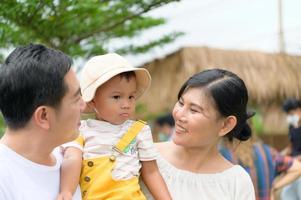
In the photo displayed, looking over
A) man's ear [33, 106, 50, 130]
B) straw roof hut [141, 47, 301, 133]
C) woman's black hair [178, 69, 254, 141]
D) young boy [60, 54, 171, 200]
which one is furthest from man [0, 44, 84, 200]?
straw roof hut [141, 47, 301, 133]

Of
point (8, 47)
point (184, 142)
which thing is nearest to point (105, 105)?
point (184, 142)

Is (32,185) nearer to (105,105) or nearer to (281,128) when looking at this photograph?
(105,105)

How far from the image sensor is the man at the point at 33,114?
6.38 feet

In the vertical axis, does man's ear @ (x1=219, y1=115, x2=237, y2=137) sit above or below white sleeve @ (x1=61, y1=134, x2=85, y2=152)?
below

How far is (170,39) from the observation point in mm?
5062

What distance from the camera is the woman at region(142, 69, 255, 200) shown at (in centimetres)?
257

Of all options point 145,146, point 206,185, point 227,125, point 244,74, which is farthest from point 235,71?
point 145,146

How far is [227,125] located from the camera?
8.87 feet

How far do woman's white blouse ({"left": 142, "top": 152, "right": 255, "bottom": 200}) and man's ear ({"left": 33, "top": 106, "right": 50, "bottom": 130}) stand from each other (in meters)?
0.79

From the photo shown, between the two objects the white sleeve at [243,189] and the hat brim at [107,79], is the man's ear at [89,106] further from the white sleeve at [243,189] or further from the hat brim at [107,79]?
the white sleeve at [243,189]

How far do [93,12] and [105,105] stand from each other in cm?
169

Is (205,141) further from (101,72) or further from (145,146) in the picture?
(101,72)

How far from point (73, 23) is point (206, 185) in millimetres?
1882

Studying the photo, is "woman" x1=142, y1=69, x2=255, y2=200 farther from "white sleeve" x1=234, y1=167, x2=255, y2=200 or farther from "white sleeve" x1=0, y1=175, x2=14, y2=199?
"white sleeve" x1=0, y1=175, x2=14, y2=199
